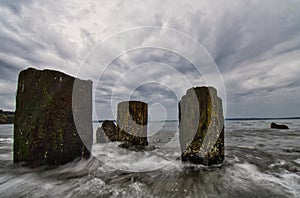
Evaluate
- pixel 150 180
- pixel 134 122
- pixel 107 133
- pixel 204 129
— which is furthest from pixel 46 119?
pixel 107 133

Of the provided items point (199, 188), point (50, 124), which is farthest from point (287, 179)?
point (50, 124)

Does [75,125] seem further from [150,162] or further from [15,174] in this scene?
[150,162]

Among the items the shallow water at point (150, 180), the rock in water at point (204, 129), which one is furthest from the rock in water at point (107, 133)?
the rock in water at point (204, 129)

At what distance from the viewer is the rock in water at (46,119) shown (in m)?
3.09

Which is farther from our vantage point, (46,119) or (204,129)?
(204,129)

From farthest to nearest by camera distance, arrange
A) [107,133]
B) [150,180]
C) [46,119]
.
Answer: [107,133] < [46,119] < [150,180]

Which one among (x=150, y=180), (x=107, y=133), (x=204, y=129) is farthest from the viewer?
(x=107, y=133)

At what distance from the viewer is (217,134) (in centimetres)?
342

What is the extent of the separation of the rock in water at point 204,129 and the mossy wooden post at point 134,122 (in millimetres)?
2296

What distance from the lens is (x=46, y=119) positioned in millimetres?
3148

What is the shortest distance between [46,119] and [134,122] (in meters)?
2.90

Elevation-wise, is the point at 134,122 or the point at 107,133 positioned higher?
the point at 134,122

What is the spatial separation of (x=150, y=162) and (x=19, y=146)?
2.52m

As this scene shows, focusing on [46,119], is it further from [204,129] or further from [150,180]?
[204,129]
